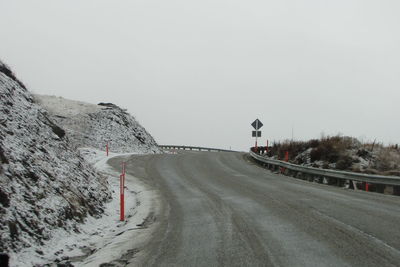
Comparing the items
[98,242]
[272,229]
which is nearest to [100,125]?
[98,242]

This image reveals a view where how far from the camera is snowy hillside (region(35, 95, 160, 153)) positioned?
3322 centimetres

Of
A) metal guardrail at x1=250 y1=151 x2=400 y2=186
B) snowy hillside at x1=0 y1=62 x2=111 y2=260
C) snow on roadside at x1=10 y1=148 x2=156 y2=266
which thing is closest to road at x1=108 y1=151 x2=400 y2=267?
snow on roadside at x1=10 y1=148 x2=156 y2=266

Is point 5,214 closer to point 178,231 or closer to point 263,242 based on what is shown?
point 178,231

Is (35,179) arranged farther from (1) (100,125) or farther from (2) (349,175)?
(1) (100,125)

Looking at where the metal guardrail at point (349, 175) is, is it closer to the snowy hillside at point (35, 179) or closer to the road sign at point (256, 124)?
the road sign at point (256, 124)

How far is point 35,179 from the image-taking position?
7.36 meters

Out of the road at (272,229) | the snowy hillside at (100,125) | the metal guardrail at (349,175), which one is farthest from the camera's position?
the snowy hillside at (100,125)

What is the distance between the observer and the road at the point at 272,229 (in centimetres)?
553

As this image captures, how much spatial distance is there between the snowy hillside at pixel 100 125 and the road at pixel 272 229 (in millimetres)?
22007

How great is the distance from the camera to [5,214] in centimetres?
556

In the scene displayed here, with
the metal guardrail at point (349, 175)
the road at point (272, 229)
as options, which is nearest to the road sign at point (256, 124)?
the metal guardrail at point (349, 175)

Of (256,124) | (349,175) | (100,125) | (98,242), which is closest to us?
(98,242)

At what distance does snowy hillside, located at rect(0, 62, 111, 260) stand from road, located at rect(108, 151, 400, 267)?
5.81 ft

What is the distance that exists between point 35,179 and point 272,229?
4.92 m
